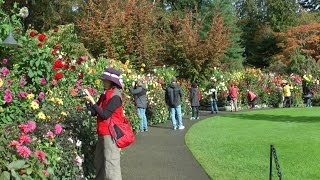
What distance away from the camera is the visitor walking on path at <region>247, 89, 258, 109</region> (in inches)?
1065

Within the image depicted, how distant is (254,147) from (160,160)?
9.17ft

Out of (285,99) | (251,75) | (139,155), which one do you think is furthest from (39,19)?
(139,155)

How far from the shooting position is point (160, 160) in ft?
32.8

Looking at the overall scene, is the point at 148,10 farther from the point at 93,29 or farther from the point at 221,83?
the point at 221,83

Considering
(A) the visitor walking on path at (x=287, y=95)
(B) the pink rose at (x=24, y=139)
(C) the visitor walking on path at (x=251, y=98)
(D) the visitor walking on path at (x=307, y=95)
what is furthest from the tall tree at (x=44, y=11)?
(B) the pink rose at (x=24, y=139)

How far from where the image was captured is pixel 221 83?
1077 inches

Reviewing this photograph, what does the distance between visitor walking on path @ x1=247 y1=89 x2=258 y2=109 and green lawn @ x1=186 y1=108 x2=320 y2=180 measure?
8.50 metres

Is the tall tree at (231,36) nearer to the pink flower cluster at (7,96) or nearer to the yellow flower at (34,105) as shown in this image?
the yellow flower at (34,105)

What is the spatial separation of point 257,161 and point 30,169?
5944mm

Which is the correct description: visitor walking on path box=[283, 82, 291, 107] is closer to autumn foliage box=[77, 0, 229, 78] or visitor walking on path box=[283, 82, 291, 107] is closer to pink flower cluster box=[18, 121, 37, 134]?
autumn foliage box=[77, 0, 229, 78]

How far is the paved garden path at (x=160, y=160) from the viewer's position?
8.48m

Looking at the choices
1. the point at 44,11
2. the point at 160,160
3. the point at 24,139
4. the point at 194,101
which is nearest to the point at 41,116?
the point at 24,139

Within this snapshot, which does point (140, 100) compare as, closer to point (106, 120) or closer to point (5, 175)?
point (106, 120)

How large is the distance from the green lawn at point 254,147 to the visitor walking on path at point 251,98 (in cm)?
850
